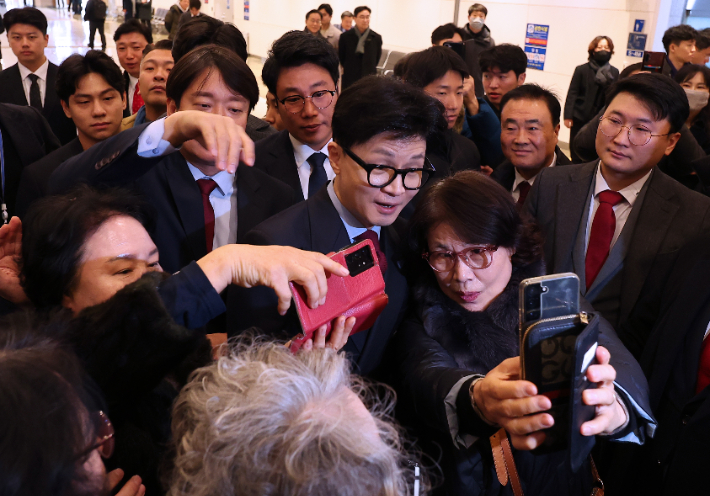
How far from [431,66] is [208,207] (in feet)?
5.81

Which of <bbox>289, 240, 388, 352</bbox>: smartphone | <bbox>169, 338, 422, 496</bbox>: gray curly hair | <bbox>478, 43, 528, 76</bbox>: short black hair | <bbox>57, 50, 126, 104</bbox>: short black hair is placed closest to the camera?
<bbox>169, 338, 422, 496</bbox>: gray curly hair

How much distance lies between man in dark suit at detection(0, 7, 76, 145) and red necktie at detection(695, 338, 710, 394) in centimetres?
400

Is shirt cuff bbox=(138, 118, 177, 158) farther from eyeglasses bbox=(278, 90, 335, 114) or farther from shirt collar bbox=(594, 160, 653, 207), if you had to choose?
shirt collar bbox=(594, 160, 653, 207)

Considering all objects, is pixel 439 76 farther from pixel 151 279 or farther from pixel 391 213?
pixel 151 279

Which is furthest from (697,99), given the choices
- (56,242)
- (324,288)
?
(56,242)

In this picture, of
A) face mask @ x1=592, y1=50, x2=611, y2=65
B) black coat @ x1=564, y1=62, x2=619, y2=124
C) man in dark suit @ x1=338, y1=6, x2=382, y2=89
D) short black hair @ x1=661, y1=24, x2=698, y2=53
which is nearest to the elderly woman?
short black hair @ x1=661, y1=24, x2=698, y2=53

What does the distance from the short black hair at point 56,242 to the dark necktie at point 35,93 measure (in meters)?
3.32

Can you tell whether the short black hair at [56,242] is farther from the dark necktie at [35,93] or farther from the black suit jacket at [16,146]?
the dark necktie at [35,93]

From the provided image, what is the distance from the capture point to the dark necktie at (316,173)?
103 inches

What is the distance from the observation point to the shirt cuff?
1.67 metres

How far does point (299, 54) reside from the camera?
2.67 meters

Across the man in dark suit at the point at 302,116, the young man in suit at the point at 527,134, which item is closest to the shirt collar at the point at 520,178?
the young man in suit at the point at 527,134

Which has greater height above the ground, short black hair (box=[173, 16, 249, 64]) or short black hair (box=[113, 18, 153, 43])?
short black hair (box=[113, 18, 153, 43])

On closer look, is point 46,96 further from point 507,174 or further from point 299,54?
point 507,174
